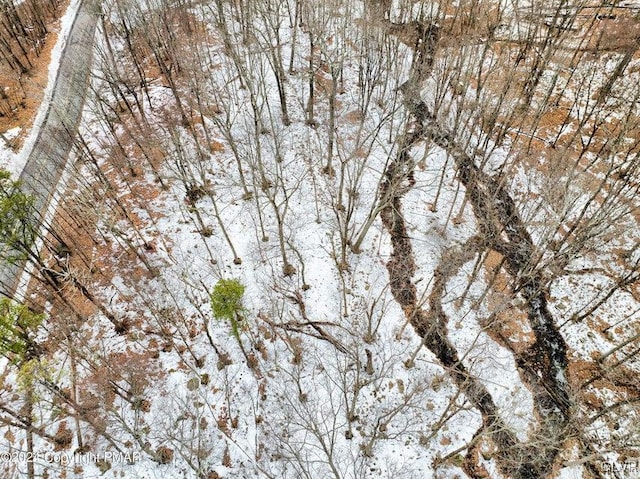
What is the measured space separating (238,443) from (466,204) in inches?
886

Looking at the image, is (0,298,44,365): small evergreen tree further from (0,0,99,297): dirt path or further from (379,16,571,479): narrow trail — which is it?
(379,16,571,479): narrow trail

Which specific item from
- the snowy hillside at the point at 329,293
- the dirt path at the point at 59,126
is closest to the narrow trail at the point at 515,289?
the snowy hillside at the point at 329,293

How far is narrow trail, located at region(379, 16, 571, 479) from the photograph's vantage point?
21.6 m

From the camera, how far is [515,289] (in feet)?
83.1

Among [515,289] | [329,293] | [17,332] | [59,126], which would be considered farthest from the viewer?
[59,126]

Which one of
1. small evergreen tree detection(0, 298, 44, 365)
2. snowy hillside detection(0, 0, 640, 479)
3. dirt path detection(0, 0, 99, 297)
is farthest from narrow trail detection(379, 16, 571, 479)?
dirt path detection(0, 0, 99, 297)

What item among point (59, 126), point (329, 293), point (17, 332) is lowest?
point (17, 332)

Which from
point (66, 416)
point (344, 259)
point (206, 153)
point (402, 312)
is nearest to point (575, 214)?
point (402, 312)

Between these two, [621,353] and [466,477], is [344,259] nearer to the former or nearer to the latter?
[466,477]

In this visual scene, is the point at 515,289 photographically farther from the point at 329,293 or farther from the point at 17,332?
the point at 17,332

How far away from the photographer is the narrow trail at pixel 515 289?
21.6m

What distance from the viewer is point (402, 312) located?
1045 inches

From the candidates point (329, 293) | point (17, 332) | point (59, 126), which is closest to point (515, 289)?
point (329, 293)

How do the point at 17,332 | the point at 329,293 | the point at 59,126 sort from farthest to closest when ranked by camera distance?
the point at 59,126, the point at 329,293, the point at 17,332
